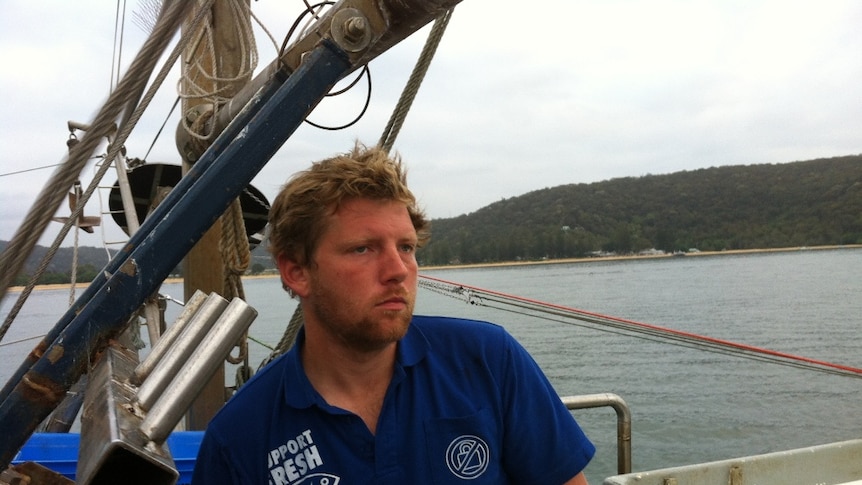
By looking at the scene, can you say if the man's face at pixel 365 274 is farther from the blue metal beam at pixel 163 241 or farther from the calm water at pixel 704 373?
the calm water at pixel 704 373

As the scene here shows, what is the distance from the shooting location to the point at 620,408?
10.7ft

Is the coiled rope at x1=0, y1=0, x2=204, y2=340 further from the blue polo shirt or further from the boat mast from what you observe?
the boat mast

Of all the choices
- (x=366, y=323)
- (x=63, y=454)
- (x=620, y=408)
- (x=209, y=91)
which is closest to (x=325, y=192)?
(x=366, y=323)

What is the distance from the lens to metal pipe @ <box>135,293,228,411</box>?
1354 mm

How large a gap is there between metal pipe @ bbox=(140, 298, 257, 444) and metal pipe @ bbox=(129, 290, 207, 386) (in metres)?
Result: 0.10

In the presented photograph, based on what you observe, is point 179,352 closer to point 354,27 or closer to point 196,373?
point 196,373

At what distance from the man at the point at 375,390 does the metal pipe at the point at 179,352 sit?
10.1 inches

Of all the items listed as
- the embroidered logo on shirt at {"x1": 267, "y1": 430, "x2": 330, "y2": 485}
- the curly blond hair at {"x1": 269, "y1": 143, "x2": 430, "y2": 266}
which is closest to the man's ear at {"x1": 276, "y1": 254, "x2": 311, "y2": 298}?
the curly blond hair at {"x1": 269, "y1": 143, "x2": 430, "y2": 266}

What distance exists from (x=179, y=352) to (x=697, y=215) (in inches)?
2981

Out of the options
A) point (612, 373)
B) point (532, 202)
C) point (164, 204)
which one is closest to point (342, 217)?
point (164, 204)

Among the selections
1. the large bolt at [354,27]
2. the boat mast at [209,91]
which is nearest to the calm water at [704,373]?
the boat mast at [209,91]

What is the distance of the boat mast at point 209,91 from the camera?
3.36 meters

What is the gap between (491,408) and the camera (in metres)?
1.59

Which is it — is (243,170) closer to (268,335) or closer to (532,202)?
(268,335)
